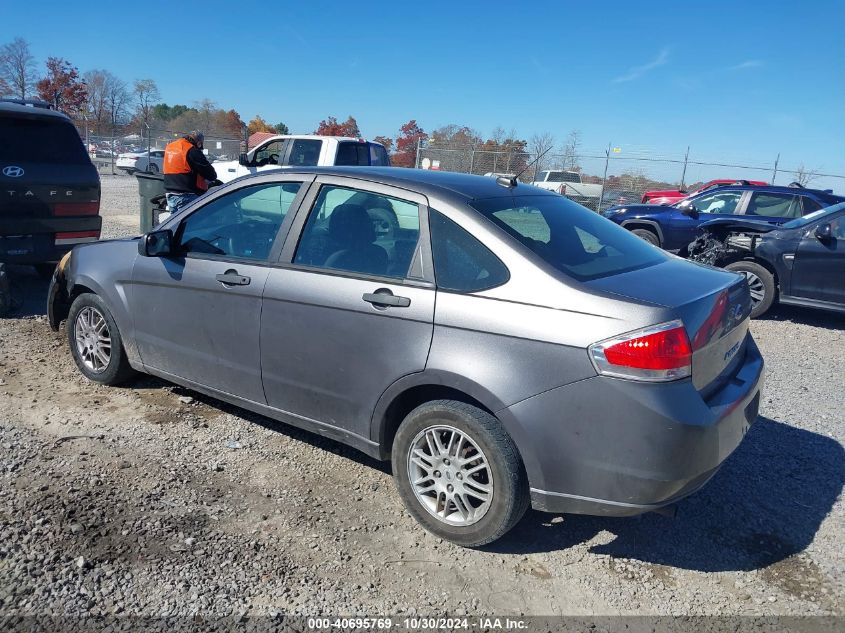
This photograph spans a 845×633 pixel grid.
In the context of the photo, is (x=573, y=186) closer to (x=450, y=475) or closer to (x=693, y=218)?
(x=693, y=218)

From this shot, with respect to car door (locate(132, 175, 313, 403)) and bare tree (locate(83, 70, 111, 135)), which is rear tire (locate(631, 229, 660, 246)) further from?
bare tree (locate(83, 70, 111, 135))

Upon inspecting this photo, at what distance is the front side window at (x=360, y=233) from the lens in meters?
3.33

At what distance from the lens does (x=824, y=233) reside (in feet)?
25.7

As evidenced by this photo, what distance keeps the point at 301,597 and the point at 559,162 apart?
955 inches

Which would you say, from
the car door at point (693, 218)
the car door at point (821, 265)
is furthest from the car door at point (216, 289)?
the car door at point (693, 218)

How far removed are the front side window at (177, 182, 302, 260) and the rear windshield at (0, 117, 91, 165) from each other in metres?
3.68

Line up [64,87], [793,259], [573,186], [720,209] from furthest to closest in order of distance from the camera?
[64,87] < [573,186] < [720,209] < [793,259]

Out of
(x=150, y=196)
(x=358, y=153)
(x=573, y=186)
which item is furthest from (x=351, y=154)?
(x=573, y=186)

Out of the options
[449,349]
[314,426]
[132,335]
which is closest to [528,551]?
[449,349]

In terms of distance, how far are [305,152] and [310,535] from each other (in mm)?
10984

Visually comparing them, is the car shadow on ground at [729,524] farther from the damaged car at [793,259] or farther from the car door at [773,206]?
the car door at [773,206]

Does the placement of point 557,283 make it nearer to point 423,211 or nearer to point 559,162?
point 423,211

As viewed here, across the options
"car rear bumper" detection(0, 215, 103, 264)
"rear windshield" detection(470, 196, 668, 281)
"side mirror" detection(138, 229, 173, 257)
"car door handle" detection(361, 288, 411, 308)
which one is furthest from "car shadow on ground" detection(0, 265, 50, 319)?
"rear windshield" detection(470, 196, 668, 281)

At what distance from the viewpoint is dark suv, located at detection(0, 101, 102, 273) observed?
6516 millimetres
